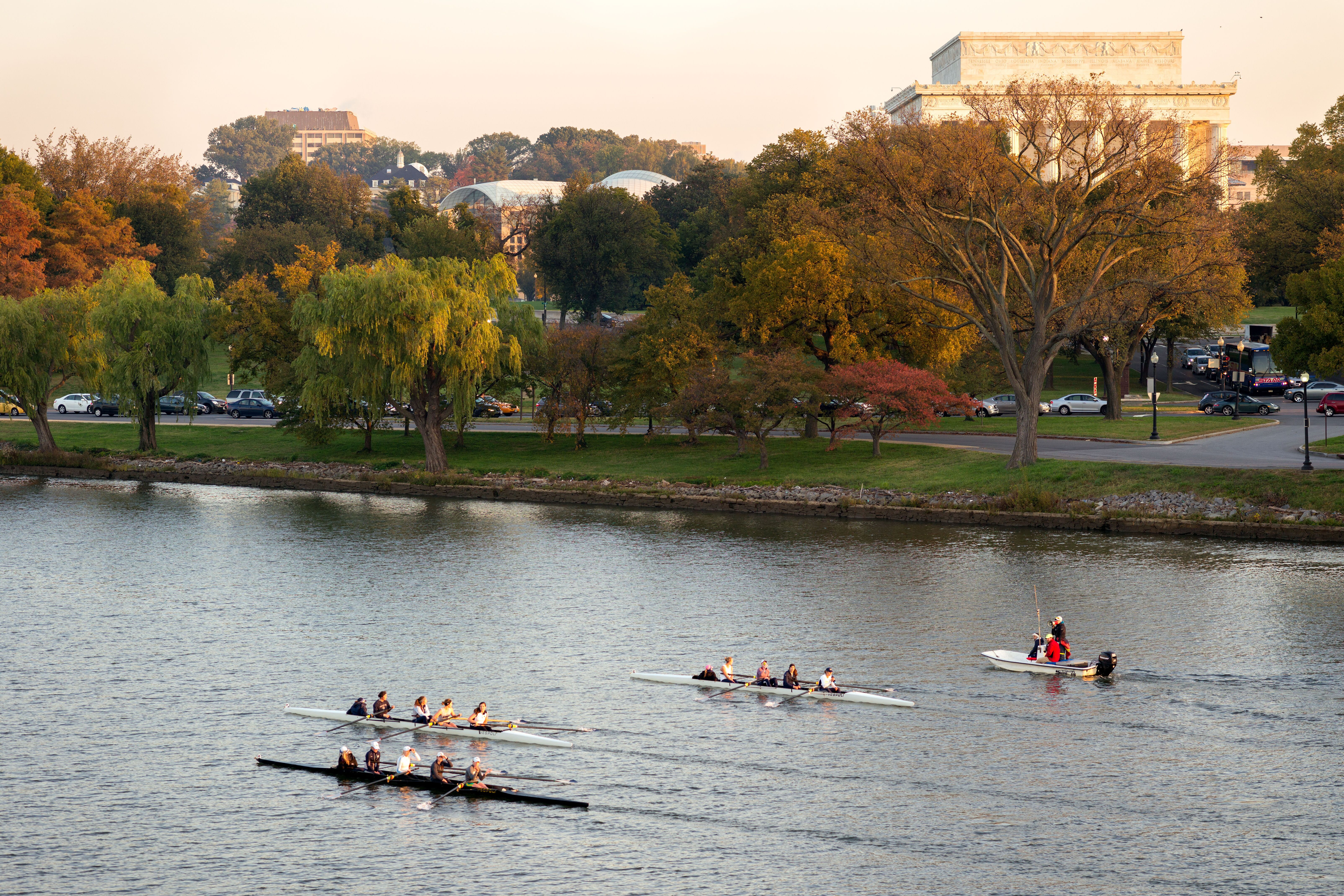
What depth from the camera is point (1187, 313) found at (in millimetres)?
71562

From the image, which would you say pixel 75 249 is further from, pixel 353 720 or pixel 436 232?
pixel 353 720

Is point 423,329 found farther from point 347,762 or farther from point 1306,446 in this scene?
point 1306,446

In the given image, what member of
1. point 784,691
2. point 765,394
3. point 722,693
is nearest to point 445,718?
point 722,693

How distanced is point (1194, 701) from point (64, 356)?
68.1 metres

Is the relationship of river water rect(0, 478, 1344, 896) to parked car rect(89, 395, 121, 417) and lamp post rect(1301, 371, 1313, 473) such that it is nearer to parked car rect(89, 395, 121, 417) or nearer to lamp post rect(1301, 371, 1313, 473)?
lamp post rect(1301, 371, 1313, 473)

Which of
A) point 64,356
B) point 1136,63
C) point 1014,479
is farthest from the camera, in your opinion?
point 1136,63

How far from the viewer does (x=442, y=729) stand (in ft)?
95.7

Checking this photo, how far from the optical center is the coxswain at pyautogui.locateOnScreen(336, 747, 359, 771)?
88.2 ft

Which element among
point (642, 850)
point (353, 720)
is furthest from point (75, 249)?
point (642, 850)

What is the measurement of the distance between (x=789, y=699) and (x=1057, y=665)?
752 centimetres

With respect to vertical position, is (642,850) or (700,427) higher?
(700,427)

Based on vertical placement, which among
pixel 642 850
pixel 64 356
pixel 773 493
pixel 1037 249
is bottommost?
pixel 642 850

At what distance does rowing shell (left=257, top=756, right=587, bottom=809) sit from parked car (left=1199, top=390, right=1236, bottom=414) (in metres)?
68.9

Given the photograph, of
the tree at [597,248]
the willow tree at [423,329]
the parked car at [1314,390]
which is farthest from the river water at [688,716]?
the tree at [597,248]
